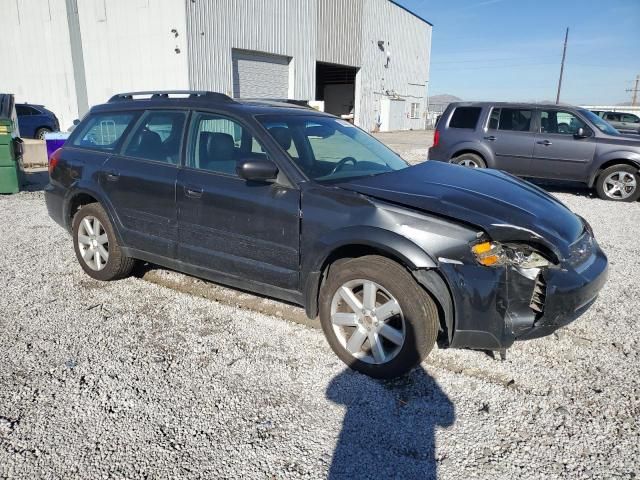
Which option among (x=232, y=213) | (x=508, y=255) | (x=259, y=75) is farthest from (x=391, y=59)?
(x=508, y=255)

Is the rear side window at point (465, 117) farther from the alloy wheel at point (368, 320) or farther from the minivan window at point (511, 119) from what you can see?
the alloy wheel at point (368, 320)

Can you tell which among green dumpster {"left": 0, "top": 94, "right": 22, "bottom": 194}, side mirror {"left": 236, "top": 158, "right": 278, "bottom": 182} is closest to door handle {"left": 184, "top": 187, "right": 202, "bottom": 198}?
side mirror {"left": 236, "top": 158, "right": 278, "bottom": 182}

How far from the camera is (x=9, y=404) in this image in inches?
110

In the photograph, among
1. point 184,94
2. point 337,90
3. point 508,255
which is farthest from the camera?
point 337,90

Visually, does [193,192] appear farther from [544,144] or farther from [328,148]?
[544,144]

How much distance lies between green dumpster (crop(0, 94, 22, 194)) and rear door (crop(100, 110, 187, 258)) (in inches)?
231

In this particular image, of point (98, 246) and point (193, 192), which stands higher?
point (193, 192)

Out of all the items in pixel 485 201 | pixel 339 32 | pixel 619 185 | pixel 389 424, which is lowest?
pixel 389 424

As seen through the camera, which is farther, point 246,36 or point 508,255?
point 246,36

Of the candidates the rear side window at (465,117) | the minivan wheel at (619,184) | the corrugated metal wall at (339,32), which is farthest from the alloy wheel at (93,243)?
the corrugated metal wall at (339,32)

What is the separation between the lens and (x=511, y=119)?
9555 mm

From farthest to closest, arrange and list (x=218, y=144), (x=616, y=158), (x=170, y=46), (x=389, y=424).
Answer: (x=170, y=46), (x=616, y=158), (x=218, y=144), (x=389, y=424)

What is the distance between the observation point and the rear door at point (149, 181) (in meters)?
3.93

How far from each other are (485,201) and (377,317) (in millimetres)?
1003
